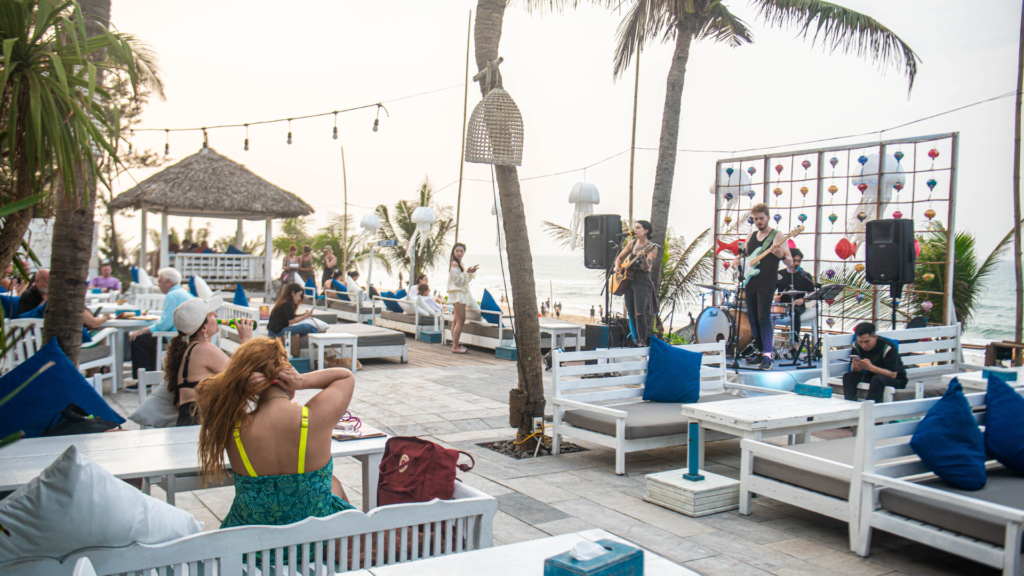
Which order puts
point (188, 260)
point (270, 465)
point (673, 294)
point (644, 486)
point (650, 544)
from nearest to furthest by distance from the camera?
point (270, 465)
point (650, 544)
point (644, 486)
point (673, 294)
point (188, 260)

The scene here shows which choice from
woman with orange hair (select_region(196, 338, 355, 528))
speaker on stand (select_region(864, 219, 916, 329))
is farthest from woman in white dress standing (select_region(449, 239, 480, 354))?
woman with orange hair (select_region(196, 338, 355, 528))

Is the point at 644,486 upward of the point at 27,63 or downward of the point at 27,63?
downward

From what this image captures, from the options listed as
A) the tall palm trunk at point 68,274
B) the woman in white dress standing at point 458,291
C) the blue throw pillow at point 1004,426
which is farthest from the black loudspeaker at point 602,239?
the tall palm trunk at point 68,274

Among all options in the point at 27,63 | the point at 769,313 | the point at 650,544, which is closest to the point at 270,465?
the point at 27,63

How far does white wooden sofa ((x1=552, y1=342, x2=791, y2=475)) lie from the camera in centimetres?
480

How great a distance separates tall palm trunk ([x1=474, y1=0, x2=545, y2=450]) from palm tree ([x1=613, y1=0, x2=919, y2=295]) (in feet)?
12.5

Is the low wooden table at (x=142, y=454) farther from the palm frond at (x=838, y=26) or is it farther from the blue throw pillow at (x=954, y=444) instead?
the palm frond at (x=838, y=26)

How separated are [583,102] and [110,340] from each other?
54866 mm

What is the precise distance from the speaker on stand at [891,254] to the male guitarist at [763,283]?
3.35 feet

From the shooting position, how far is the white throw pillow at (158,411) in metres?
3.79

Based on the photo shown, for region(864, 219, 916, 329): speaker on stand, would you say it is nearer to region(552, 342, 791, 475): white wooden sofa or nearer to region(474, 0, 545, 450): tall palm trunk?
region(552, 342, 791, 475): white wooden sofa

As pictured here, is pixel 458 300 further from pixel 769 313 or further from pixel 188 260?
pixel 188 260

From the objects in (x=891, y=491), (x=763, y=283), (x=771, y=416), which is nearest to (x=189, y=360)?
(x=771, y=416)

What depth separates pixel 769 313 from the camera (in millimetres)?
7613
